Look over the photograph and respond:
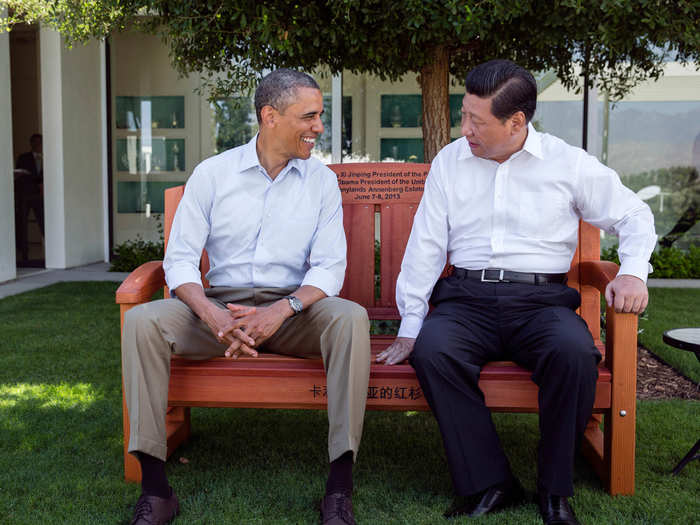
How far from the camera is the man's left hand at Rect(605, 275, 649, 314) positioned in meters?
2.41

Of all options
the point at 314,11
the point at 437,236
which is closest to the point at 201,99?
the point at 314,11

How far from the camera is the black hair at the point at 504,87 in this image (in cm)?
258

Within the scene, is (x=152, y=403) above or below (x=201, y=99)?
below

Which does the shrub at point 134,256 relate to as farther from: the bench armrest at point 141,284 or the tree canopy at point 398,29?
the bench armrest at point 141,284

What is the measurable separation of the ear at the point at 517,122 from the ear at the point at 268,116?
35.6 inches

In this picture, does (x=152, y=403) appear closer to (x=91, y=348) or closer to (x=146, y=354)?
(x=146, y=354)

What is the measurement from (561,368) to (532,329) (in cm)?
22

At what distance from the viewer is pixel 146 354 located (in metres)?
2.41

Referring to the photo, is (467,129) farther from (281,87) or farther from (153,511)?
(153,511)

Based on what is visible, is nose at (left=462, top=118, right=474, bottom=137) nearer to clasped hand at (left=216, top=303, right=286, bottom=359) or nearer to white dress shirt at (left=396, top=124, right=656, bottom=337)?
white dress shirt at (left=396, top=124, right=656, bottom=337)

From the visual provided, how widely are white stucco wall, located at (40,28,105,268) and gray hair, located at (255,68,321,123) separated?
672 cm

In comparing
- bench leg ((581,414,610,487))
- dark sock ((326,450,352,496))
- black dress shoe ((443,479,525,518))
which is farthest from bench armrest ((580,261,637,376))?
dark sock ((326,450,352,496))

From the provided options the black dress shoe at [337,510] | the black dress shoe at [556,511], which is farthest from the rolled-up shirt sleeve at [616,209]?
the black dress shoe at [337,510]

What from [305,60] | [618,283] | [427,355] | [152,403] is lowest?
[152,403]
